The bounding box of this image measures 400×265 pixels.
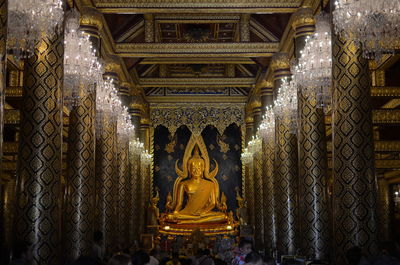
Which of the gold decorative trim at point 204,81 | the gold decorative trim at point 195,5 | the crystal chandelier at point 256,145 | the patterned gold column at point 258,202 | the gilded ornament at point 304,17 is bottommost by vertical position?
the patterned gold column at point 258,202

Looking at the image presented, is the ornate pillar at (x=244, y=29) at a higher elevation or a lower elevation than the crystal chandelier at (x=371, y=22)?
higher

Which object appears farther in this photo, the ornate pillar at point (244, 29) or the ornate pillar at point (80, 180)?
the ornate pillar at point (244, 29)

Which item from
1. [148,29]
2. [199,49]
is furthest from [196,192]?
[199,49]

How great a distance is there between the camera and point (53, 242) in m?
6.54

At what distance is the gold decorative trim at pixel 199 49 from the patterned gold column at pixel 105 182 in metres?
2.50

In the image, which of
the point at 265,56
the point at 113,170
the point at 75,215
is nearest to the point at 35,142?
the point at 75,215

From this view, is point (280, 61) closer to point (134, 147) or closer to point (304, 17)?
point (304, 17)

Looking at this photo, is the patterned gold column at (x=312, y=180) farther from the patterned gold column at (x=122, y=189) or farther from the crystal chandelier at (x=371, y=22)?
the patterned gold column at (x=122, y=189)

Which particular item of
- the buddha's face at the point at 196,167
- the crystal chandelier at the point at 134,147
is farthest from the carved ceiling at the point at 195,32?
the buddha's face at the point at 196,167

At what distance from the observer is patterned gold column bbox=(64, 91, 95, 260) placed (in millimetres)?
9188

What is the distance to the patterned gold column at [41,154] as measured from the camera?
6477 millimetres

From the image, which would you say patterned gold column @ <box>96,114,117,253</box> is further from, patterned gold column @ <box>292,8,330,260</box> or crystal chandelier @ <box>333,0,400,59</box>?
crystal chandelier @ <box>333,0,400,59</box>

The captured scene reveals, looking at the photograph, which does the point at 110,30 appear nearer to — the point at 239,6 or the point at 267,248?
the point at 239,6

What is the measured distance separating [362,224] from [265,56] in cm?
888
